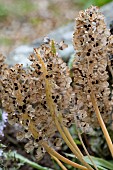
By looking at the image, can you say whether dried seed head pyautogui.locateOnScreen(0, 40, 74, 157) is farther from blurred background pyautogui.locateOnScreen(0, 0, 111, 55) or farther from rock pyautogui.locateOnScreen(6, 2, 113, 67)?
blurred background pyautogui.locateOnScreen(0, 0, 111, 55)

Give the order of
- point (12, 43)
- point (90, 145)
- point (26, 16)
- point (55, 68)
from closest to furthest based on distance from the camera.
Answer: point (55, 68) < point (90, 145) < point (12, 43) < point (26, 16)

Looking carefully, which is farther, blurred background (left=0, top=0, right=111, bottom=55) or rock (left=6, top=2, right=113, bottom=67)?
blurred background (left=0, top=0, right=111, bottom=55)

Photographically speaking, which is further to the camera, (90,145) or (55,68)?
(90,145)

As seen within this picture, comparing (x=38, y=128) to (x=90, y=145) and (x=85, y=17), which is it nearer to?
(x=85, y=17)

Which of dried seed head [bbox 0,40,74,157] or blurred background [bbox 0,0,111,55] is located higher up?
blurred background [bbox 0,0,111,55]

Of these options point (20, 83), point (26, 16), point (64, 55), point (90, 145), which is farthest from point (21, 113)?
point (26, 16)

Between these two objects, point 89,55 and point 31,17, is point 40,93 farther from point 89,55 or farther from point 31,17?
point 31,17

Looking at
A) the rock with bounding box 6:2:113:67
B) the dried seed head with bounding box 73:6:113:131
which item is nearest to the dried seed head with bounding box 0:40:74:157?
the dried seed head with bounding box 73:6:113:131

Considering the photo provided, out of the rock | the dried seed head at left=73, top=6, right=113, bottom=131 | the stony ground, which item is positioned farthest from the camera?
the stony ground
